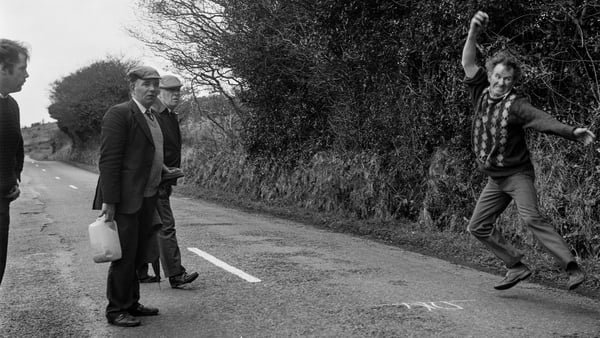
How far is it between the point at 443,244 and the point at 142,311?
466 centimetres

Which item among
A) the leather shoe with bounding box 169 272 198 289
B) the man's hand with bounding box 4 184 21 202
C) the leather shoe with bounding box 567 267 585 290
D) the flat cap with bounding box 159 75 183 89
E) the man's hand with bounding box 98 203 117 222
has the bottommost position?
the leather shoe with bounding box 169 272 198 289

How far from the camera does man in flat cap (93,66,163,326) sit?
4645 mm

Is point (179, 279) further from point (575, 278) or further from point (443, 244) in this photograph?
point (443, 244)

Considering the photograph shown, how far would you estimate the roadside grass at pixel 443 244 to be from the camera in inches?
248

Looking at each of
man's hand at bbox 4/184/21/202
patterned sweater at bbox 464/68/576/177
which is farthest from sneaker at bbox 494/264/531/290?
man's hand at bbox 4/184/21/202

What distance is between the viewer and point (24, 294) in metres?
5.80

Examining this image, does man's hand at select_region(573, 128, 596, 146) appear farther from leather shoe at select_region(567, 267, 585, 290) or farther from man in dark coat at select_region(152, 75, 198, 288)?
man in dark coat at select_region(152, 75, 198, 288)

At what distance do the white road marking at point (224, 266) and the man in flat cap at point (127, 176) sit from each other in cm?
155

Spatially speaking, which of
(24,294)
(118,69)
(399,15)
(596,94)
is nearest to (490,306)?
(596,94)

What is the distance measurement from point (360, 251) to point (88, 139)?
40.8 metres

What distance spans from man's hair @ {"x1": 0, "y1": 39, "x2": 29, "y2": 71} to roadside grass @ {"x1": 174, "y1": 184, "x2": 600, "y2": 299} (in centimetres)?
514

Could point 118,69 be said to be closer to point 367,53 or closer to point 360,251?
point 367,53

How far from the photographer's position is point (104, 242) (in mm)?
4523

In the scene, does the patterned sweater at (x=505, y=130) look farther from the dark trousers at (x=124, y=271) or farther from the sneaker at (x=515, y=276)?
the dark trousers at (x=124, y=271)
